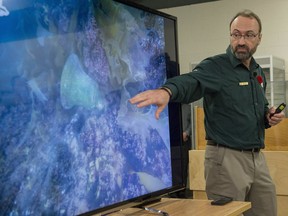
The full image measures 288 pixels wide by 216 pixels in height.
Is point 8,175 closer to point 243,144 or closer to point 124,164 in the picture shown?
point 124,164

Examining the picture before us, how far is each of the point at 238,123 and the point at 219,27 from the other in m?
3.56

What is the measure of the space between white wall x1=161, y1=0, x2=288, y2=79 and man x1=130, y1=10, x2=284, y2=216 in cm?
305

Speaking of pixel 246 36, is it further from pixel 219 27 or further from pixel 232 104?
pixel 219 27

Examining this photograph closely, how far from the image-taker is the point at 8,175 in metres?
1.09

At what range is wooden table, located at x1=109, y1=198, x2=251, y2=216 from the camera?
1555mm

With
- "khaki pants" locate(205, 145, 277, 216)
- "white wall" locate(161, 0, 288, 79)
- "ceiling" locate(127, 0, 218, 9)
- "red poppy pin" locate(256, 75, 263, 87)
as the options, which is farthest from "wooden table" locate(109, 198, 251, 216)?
"ceiling" locate(127, 0, 218, 9)

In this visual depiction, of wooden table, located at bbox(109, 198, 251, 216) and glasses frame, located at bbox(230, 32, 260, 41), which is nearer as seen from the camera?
wooden table, located at bbox(109, 198, 251, 216)

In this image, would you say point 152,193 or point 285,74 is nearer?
point 152,193

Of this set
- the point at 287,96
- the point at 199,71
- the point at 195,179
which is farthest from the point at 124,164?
the point at 287,96

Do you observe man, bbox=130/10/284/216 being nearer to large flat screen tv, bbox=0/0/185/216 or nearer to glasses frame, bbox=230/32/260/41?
glasses frame, bbox=230/32/260/41

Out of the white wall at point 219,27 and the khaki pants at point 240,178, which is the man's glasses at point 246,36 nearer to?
the khaki pants at point 240,178

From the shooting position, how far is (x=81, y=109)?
1308 mm

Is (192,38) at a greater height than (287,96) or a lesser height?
greater

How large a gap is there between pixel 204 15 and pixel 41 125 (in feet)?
15.2
